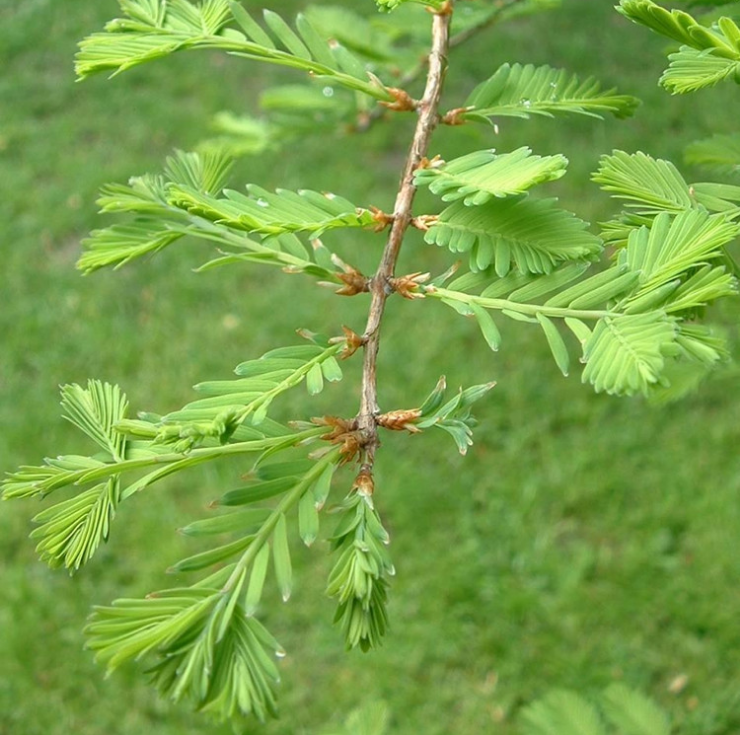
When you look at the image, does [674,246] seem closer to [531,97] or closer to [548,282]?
[548,282]

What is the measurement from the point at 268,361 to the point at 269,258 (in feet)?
0.40

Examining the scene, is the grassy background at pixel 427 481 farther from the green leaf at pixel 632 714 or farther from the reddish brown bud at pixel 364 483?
the reddish brown bud at pixel 364 483

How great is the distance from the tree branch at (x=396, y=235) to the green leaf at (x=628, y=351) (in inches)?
5.1

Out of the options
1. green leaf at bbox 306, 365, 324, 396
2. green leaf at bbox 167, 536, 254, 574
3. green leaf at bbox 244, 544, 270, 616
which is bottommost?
green leaf at bbox 244, 544, 270, 616

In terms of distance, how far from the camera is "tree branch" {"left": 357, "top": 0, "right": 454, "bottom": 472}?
0.52 metres

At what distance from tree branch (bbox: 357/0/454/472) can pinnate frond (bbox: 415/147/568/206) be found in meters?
0.04

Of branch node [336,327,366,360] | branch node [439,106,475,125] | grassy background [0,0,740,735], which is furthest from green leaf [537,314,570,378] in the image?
grassy background [0,0,740,735]

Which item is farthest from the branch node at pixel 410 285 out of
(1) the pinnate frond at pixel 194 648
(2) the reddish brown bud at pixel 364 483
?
(1) the pinnate frond at pixel 194 648

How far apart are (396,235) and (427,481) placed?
68.6 inches

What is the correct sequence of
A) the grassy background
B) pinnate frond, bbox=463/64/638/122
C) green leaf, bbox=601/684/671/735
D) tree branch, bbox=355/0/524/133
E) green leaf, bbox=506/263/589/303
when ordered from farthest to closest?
the grassy background, green leaf, bbox=601/684/671/735, tree branch, bbox=355/0/524/133, pinnate frond, bbox=463/64/638/122, green leaf, bbox=506/263/589/303

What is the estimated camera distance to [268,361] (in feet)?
1.66

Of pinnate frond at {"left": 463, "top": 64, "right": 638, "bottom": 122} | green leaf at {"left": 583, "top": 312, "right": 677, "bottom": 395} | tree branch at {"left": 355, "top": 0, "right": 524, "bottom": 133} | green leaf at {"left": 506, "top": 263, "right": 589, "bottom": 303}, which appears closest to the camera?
green leaf at {"left": 583, "top": 312, "right": 677, "bottom": 395}

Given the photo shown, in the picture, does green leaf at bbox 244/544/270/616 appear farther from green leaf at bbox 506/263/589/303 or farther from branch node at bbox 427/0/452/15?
branch node at bbox 427/0/452/15

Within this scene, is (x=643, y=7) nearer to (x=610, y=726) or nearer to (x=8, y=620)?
(x=610, y=726)
